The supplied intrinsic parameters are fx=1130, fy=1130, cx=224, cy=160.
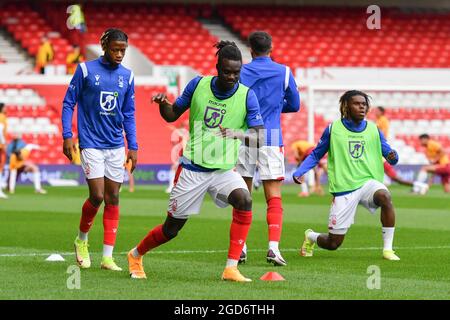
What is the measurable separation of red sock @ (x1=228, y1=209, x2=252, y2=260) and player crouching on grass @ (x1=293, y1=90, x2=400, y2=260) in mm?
2225

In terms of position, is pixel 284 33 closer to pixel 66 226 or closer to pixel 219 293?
pixel 66 226

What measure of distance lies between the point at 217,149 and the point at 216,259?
2246 mm

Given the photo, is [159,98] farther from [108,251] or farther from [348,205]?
[348,205]

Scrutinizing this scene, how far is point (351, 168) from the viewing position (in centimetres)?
1149

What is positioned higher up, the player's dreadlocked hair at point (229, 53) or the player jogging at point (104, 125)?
the player's dreadlocked hair at point (229, 53)

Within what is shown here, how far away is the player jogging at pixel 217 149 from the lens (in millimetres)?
9227

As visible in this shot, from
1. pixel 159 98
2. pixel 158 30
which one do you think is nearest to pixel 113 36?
pixel 159 98

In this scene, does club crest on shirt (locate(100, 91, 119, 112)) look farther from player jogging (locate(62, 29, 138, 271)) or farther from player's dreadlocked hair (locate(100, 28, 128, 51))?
player's dreadlocked hair (locate(100, 28, 128, 51))

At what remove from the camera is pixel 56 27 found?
1513 inches

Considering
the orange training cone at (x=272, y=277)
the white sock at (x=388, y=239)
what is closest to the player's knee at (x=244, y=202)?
the orange training cone at (x=272, y=277)

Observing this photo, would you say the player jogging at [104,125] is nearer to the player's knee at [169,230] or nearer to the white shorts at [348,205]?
the player's knee at [169,230]

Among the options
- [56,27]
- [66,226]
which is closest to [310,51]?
[56,27]

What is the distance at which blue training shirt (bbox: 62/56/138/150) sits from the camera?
33.6 ft

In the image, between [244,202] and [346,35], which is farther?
[346,35]
